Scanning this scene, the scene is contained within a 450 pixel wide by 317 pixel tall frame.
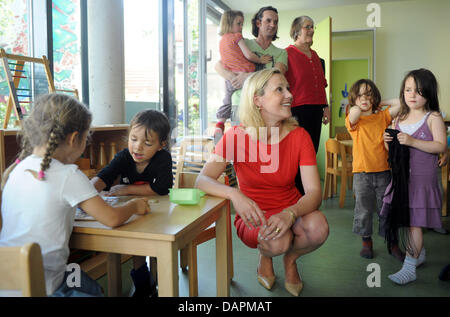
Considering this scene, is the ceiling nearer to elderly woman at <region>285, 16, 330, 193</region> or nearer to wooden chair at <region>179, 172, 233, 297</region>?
elderly woman at <region>285, 16, 330, 193</region>

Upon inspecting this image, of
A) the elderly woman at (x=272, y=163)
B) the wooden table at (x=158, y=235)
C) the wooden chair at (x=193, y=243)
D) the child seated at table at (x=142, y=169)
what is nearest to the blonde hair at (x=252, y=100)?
the elderly woman at (x=272, y=163)

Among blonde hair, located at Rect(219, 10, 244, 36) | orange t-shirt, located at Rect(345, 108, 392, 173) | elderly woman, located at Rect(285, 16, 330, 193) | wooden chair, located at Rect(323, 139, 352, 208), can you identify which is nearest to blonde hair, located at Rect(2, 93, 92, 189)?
orange t-shirt, located at Rect(345, 108, 392, 173)

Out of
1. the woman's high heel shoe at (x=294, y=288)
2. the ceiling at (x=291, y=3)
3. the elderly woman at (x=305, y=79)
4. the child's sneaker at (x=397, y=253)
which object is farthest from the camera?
the ceiling at (x=291, y=3)

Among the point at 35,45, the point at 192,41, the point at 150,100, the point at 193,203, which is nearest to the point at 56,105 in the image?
the point at 193,203

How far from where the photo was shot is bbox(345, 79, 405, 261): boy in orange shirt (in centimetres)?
266

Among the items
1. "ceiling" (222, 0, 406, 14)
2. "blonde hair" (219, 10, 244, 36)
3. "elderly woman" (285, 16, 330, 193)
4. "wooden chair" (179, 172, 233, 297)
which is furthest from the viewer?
"ceiling" (222, 0, 406, 14)

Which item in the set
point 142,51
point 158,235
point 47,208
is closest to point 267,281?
point 158,235

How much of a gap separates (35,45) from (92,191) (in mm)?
2370

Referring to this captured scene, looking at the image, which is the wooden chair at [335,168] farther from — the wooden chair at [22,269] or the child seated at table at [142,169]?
the wooden chair at [22,269]

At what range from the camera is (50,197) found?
1.14 metres

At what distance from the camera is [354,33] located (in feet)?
23.5

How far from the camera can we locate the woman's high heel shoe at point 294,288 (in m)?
2.06

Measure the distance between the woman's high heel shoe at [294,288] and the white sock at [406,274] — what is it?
56 cm
